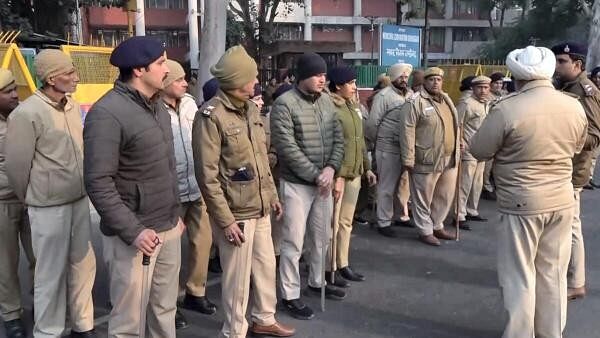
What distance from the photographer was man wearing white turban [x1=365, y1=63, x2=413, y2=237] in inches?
253

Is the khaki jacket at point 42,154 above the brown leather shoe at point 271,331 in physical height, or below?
above

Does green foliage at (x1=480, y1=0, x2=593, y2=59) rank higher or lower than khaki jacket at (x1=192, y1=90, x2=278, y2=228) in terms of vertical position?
higher

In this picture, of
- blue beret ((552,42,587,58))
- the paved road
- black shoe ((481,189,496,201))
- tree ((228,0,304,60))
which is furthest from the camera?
tree ((228,0,304,60))

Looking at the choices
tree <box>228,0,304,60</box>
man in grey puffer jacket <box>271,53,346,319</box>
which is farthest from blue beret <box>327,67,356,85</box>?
tree <box>228,0,304,60</box>

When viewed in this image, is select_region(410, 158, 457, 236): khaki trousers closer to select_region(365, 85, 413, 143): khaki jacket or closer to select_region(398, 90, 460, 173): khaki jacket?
select_region(398, 90, 460, 173): khaki jacket

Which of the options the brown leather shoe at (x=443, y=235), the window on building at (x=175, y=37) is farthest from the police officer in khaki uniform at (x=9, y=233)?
the window on building at (x=175, y=37)

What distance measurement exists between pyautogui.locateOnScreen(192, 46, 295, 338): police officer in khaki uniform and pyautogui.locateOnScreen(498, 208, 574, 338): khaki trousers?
1.53m

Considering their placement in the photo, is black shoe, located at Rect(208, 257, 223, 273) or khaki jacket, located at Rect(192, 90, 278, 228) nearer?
khaki jacket, located at Rect(192, 90, 278, 228)

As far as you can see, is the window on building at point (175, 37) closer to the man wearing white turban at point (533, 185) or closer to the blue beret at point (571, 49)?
the blue beret at point (571, 49)

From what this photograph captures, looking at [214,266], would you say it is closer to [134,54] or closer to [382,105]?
[382,105]

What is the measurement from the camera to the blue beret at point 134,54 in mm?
2842

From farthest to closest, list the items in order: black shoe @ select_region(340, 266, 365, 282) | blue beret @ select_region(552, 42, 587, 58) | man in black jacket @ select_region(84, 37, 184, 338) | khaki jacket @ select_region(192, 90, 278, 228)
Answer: black shoe @ select_region(340, 266, 365, 282) < blue beret @ select_region(552, 42, 587, 58) < khaki jacket @ select_region(192, 90, 278, 228) < man in black jacket @ select_region(84, 37, 184, 338)

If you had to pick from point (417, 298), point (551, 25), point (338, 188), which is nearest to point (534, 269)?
point (417, 298)

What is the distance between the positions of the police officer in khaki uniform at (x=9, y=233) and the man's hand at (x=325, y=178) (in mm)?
2097
